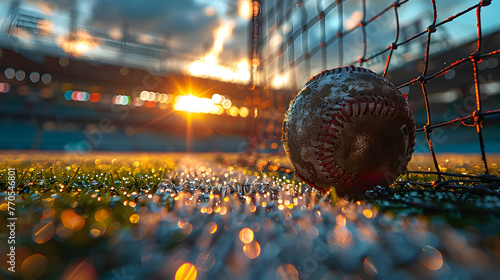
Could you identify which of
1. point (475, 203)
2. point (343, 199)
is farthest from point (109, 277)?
point (475, 203)

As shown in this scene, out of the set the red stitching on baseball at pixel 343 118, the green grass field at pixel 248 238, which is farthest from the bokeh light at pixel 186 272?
the red stitching on baseball at pixel 343 118

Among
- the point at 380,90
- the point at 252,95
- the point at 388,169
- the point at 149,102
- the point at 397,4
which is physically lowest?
the point at 388,169

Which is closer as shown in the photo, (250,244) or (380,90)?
(250,244)

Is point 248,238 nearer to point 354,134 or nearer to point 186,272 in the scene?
point 186,272

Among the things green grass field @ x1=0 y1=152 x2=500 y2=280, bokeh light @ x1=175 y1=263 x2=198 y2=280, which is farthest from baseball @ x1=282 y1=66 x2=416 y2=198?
bokeh light @ x1=175 y1=263 x2=198 y2=280

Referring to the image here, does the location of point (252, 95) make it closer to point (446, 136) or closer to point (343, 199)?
point (343, 199)

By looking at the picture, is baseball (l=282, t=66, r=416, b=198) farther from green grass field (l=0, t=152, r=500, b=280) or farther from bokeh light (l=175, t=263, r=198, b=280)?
bokeh light (l=175, t=263, r=198, b=280)

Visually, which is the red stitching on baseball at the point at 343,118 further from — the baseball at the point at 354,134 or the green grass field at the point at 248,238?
the green grass field at the point at 248,238

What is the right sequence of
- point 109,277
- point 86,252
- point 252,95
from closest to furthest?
point 109,277 < point 86,252 < point 252,95

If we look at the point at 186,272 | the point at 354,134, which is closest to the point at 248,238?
the point at 186,272
